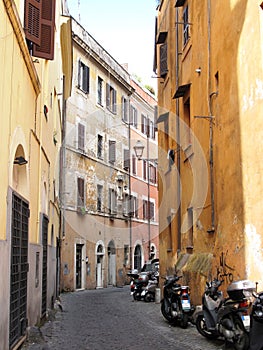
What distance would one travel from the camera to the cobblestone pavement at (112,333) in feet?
31.1

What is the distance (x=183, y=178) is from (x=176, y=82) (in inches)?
131

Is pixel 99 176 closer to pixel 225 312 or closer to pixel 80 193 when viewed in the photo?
pixel 80 193

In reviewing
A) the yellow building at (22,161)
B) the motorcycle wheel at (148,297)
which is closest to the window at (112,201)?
the motorcycle wheel at (148,297)

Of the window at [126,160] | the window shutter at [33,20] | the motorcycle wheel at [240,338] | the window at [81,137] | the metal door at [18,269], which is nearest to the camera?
the motorcycle wheel at [240,338]

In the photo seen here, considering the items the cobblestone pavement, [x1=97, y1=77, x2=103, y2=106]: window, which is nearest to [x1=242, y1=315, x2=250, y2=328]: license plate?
the cobblestone pavement

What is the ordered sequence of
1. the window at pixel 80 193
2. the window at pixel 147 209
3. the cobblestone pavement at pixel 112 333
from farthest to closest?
the window at pixel 147 209, the window at pixel 80 193, the cobblestone pavement at pixel 112 333

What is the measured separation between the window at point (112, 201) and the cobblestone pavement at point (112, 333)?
1712cm

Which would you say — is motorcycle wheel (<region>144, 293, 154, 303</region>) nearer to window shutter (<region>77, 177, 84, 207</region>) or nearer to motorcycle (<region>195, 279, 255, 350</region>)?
window shutter (<region>77, 177, 84, 207</region>)

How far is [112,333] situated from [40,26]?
629 centimetres

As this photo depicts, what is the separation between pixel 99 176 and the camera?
31.5 meters

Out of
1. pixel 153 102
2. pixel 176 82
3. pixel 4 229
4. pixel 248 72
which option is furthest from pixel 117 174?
pixel 4 229

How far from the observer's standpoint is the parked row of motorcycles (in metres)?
Answer: 7.16

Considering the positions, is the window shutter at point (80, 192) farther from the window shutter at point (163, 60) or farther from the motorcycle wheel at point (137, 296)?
the window shutter at point (163, 60)

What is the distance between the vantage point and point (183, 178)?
15922mm
